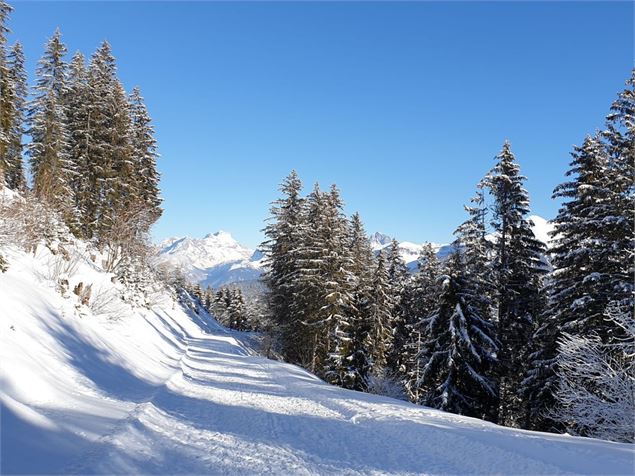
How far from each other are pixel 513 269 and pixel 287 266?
55.6ft

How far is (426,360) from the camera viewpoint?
1989cm

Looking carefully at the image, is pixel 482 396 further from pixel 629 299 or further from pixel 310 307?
pixel 310 307

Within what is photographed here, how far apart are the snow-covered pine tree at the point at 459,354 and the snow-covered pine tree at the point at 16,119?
121 ft

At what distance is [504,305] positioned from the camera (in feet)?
71.0

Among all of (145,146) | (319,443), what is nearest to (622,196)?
(319,443)

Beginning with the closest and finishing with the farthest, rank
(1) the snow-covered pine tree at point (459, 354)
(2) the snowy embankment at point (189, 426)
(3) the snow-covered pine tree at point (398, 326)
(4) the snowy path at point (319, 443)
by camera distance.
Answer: (2) the snowy embankment at point (189, 426), (4) the snowy path at point (319, 443), (1) the snow-covered pine tree at point (459, 354), (3) the snow-covered pine tree at point (398, 326)

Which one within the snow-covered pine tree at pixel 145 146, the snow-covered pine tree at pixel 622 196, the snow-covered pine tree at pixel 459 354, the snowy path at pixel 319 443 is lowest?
the snowy path at pixel 319 443

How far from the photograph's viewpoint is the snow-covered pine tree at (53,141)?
71.9ft

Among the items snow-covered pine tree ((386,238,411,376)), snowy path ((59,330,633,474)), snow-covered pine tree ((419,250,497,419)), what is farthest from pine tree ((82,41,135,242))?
snowy path ((59,330,633,474))

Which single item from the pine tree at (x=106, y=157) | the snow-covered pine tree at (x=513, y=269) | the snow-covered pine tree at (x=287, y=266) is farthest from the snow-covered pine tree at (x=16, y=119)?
the snow-covered pine tree at (x=513, y=269)

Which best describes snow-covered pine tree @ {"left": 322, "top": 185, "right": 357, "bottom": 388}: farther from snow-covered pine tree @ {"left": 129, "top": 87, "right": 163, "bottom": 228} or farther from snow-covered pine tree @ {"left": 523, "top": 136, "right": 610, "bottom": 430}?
snow-covered pine tree @ {"left": 129, "top": 87, "right": 163, "bottom": 228}

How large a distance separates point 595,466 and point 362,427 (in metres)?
4.13

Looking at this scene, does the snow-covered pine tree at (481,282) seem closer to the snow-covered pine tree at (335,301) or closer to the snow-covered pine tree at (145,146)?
the snow-covered pine tree at (335,301)

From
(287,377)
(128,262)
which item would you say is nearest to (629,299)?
(287,377)
